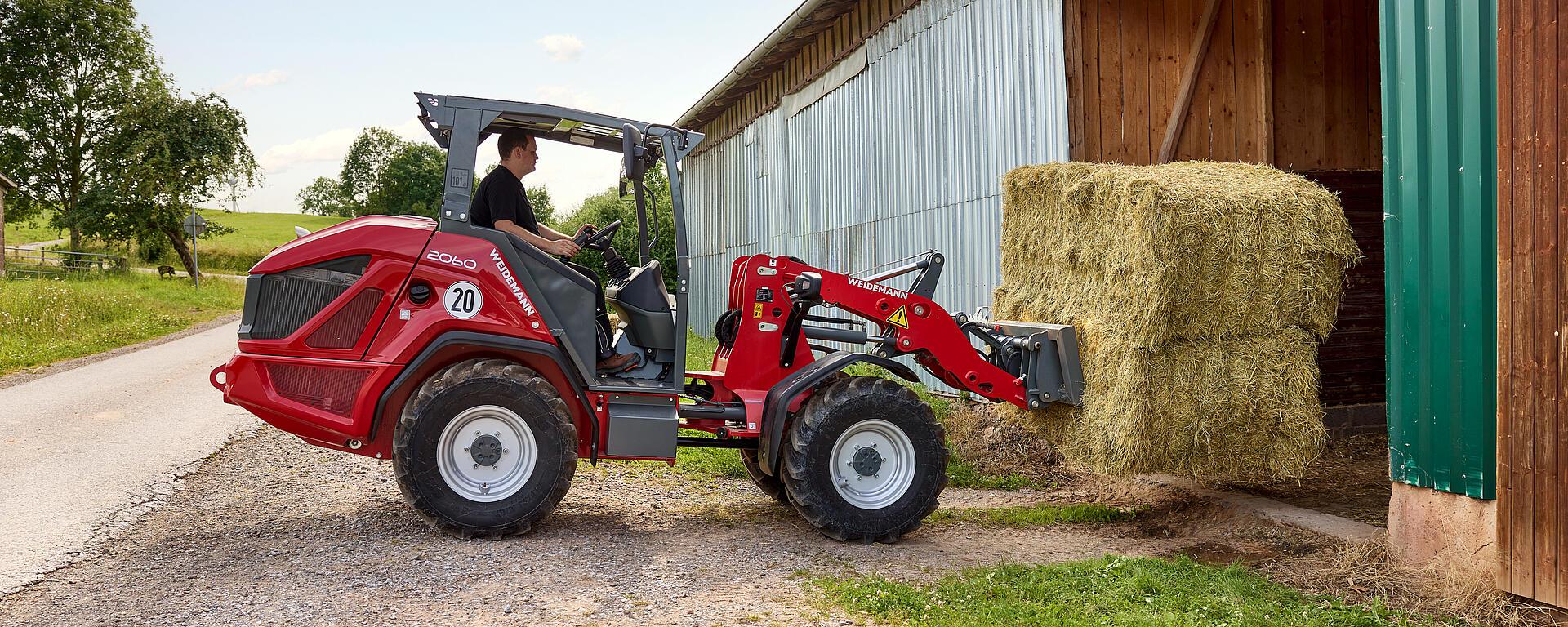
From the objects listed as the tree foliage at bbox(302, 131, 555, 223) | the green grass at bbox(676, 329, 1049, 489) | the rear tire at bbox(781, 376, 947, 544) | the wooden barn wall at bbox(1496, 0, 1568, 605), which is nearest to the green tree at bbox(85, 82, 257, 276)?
the tree foliage at bbox(302, 131, 555, 223)

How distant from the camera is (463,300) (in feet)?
20.1

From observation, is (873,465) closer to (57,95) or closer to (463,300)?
(463,300)

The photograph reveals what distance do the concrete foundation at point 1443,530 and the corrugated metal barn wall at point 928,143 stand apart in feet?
13.7

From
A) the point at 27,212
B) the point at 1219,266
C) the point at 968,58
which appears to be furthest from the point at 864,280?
the point at 27,212

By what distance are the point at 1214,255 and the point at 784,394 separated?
2700 mm

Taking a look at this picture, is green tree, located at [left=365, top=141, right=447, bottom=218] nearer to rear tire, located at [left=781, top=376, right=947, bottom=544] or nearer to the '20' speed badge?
the '20' speed badge

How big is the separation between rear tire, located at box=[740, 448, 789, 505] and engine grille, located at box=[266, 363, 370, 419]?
2.57 metres

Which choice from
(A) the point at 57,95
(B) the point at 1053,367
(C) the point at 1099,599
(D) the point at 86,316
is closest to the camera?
(C) the point at 1099,599

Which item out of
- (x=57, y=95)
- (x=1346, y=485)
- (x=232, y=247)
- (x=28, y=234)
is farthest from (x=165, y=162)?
(x=1346, y=485)

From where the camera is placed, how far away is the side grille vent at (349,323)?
19.9ft

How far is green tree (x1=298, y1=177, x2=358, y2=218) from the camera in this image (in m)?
82.4

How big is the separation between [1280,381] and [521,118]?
4.91 meters

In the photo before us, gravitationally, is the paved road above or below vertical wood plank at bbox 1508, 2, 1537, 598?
below

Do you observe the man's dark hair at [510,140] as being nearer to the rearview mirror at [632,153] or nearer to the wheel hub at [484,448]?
the rearview mirror at [632,153]
